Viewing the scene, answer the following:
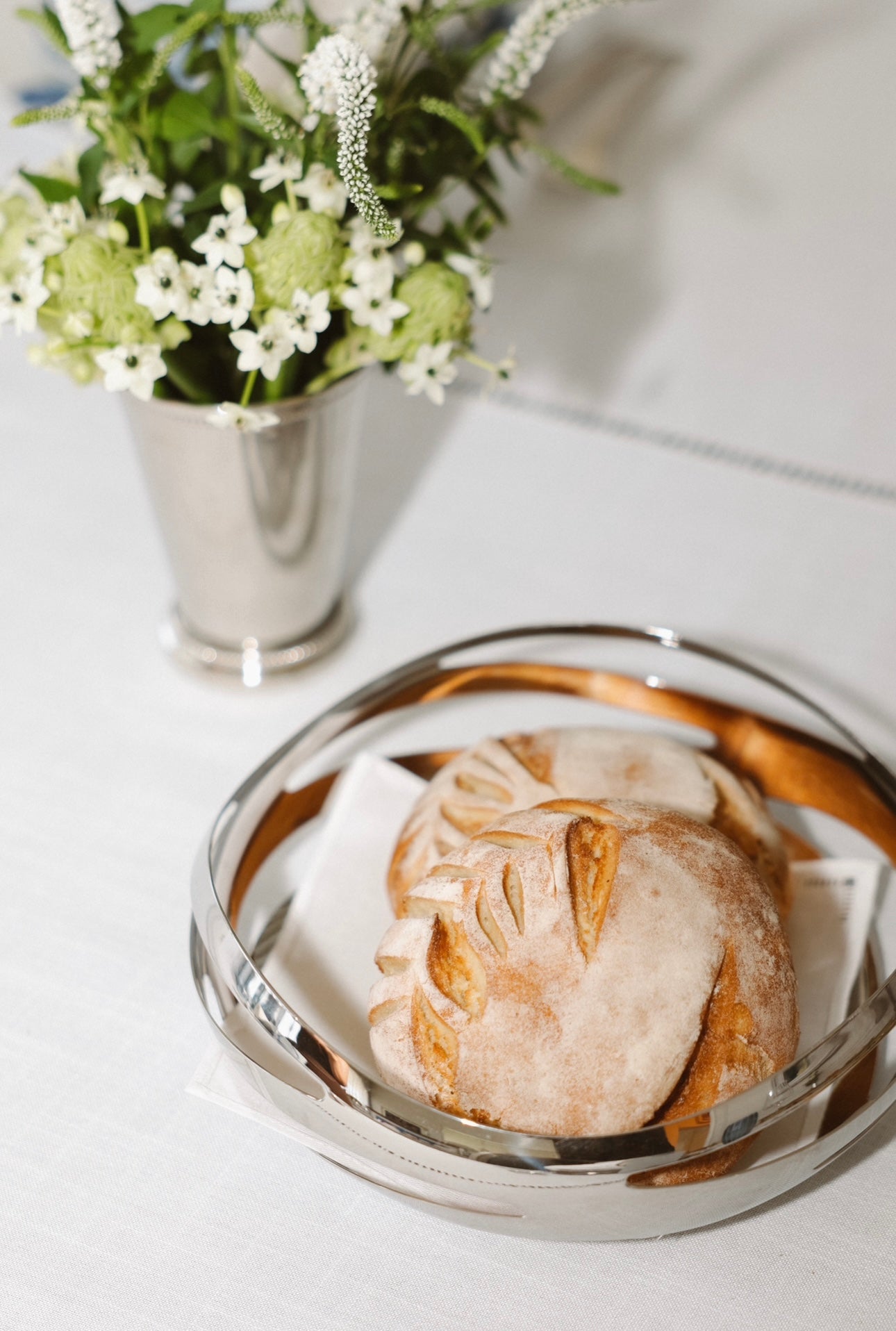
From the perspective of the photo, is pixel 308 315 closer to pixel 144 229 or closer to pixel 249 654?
pixel 144 229

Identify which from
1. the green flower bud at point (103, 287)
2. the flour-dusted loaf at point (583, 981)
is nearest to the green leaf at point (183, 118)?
the green flower bud at point (103, 287)

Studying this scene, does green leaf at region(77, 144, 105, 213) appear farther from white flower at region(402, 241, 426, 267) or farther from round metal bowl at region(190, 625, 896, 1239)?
round metal bowl at region(190, 625, 896, 1239)

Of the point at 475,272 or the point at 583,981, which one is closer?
the point at 583,981

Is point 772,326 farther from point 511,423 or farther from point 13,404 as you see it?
point 13,404

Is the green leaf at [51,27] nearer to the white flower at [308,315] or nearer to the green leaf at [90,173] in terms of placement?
the green leaf at [90,173]

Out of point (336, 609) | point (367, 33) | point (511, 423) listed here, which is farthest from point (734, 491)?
point (367, 33)

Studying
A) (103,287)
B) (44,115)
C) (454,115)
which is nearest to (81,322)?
(103,287)
